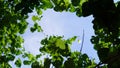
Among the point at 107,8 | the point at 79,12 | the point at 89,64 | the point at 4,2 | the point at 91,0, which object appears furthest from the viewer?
the point at 4,2

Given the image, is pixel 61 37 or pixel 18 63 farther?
pixel 18 63

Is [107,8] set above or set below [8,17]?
below

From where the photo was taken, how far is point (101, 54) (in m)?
2.61

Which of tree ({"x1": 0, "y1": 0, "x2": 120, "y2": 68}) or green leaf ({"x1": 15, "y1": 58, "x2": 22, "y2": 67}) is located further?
green leaf ({"x1": 15, "y1": 58, "x2": 22, "y2": 67})

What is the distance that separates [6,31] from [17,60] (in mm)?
1291

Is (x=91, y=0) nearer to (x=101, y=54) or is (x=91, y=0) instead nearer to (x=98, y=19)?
(x=98, y=19)

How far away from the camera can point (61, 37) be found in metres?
4.78

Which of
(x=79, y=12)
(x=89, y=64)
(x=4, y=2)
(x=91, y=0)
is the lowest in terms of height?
(x=91, y=0)

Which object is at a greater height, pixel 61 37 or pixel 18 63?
pixel 18 63

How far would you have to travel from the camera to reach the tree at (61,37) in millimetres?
2490

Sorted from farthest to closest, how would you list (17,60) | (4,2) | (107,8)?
(17,60)
(4,2)
(107,8)

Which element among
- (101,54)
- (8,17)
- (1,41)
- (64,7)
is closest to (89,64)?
(64,7)

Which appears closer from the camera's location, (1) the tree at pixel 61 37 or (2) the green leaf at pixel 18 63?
(1) the tree at pixel 61 37

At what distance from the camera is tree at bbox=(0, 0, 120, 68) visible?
2490 millimetres
